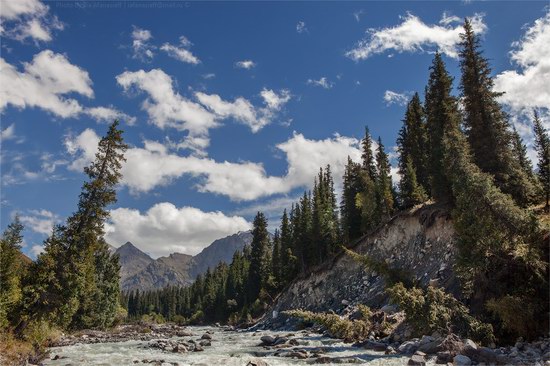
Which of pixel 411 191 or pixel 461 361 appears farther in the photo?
pixel 411 191

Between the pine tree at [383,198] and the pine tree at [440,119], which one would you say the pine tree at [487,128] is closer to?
the pine tree at [440,119]

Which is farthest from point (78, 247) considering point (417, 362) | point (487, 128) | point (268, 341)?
point (487, 128)

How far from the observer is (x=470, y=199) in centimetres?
2441

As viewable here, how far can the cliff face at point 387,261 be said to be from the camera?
41.8 meters

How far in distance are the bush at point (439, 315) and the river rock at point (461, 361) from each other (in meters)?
4.83

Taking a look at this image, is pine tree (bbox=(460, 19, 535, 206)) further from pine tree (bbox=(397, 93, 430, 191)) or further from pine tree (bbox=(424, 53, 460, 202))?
pine tree (bbox=(397, 93, 430, 191))

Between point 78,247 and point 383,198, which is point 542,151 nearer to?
point 383,198

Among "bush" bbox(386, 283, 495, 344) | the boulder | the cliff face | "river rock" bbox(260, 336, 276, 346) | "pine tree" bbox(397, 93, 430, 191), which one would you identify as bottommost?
"river rock" bbox(260, 336, 276, 346)

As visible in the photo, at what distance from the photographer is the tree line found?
22344 millimetres

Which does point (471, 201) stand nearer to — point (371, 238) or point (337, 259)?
point (371, 238)

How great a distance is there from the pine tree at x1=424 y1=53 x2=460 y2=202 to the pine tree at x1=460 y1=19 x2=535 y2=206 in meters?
3.60

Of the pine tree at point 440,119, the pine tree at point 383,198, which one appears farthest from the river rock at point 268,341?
the pine tree at point 383,198

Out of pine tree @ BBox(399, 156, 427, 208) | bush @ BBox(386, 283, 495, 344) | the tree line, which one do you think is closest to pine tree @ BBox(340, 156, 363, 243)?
the tree line

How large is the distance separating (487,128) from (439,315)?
1831 centimetres
